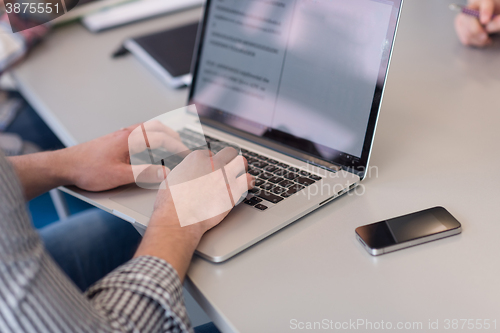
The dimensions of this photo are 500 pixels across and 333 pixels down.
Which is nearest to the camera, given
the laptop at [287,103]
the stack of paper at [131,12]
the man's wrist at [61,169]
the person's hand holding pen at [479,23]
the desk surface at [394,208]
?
the desk surface at [394,208]

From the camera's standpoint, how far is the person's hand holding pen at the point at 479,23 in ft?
3.38

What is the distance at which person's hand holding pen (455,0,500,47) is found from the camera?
3.38 ft

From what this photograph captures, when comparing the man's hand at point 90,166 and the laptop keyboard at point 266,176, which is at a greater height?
the laptop keyboard at point 266,176

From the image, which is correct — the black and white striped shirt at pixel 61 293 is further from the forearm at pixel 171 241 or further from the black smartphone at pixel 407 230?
the black smartphone at pixel 407 230

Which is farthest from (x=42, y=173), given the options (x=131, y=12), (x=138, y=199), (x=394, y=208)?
(x=131, y=12)

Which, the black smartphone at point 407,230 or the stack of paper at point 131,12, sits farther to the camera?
the stack of paper at point 131,12

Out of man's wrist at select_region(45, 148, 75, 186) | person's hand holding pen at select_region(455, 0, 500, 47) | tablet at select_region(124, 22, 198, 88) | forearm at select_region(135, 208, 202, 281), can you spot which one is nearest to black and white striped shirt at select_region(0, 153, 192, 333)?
forearm at select_region(135, 208, 202, 281)

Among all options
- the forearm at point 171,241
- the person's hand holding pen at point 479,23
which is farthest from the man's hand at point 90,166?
the person's hand holding pen at point 479,23

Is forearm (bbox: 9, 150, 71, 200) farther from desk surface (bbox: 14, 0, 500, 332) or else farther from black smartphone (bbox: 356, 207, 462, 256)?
black smartphone (bbox: 356, 207, 462, 256)

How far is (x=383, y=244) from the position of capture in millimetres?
570

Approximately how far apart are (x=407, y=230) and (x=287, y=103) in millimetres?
310

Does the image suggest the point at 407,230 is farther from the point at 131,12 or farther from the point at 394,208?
the point at 131,12

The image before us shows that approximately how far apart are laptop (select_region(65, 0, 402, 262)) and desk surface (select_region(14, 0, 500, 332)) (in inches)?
1.7

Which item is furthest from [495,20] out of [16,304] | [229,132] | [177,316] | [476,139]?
[16,304]
